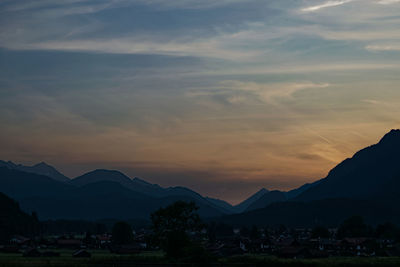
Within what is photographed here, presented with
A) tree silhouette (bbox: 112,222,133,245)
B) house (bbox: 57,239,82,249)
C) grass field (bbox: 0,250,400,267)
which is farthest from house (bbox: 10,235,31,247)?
grass field (bbox: 0,250,400,267)

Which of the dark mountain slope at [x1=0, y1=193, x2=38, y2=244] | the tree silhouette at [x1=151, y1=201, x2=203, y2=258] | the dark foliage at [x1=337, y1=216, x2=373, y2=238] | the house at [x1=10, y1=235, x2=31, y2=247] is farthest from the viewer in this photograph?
the dark mountain slope at [x1=0, y1=193, x2=38, y2=244]

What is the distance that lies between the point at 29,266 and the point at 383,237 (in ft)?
383

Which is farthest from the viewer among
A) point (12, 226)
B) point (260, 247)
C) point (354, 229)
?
point (12, 226)

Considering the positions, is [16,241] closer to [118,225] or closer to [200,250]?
[118,225]

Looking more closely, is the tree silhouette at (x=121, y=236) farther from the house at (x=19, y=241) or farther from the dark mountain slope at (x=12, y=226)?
the dark mountain slope at (x=12, y=226)

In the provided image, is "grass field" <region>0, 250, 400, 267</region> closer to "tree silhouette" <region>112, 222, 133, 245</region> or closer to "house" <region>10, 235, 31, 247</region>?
"house" <region>10, 235, 31, 247</region>

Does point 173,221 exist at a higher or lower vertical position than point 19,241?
higher

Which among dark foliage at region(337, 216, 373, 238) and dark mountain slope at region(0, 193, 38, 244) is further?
dark mountain slope at region(0, 193, 38, 244)

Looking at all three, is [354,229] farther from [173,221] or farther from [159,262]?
[159,262]

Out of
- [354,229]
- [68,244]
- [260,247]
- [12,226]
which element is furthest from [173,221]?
[12,226]

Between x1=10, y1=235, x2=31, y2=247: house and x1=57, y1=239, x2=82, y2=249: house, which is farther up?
x1=10, y1=235, x2=31, y2=247: house

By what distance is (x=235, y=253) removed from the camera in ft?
394

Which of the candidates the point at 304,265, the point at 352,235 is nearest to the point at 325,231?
the point at 352,235

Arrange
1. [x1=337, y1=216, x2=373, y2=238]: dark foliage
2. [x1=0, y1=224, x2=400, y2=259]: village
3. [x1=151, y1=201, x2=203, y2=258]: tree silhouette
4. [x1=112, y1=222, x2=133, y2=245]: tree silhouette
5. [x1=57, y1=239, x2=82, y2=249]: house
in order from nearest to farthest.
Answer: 1. [x1=151, y1=201, x2=203, y2=258]: tree silhouette
2. [x1=0, y1=224, x2=400, y2=259]: village
3. [x1=57, y1=239, x2=82, y2=249]: house
4. [x1=112, y1=222, x2=133, y2=245]: tree silhouette
5. [x1=337, y1=216, x2=373, y2=238]: dark foliage
